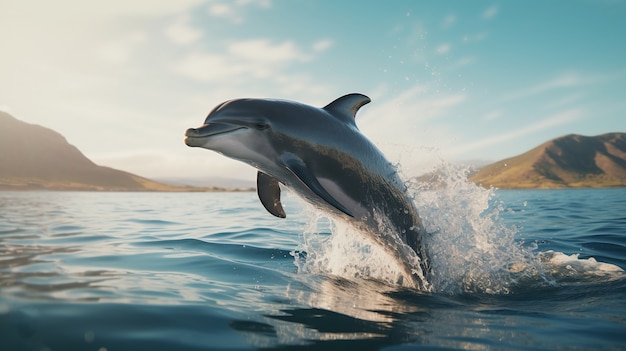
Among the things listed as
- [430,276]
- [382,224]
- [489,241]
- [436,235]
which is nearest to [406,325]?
[382,224]

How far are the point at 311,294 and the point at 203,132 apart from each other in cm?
244

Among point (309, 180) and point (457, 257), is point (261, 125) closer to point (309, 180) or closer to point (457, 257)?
point (309, 180)

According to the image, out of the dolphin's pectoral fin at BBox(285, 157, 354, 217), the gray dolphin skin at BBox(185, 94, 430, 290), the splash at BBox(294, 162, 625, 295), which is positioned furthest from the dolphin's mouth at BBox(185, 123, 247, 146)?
the splash at BBox(294, 162, 625, 295)

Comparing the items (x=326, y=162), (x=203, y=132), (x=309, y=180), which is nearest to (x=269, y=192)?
(x=326, y=162)

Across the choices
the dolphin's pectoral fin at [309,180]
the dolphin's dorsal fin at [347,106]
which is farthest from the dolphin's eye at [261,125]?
the dolphin's dorsal fin at [347,106]

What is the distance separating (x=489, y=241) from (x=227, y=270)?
490 centimetres

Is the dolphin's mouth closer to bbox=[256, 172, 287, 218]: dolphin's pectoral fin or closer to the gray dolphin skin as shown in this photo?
the gray dolphin skin

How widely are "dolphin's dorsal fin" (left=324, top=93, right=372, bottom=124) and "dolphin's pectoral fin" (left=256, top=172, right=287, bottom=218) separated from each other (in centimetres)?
132

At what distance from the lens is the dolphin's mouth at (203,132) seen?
4316mm

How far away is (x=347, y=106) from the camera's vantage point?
18.7ft

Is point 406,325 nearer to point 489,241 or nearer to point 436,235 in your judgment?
point 436,235

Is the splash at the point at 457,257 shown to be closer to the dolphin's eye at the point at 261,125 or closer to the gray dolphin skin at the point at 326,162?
the gray dolphin skin at the point at 326,162

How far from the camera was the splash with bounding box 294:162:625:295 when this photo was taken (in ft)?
21.5

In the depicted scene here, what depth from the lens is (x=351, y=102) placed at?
18.8 feet
